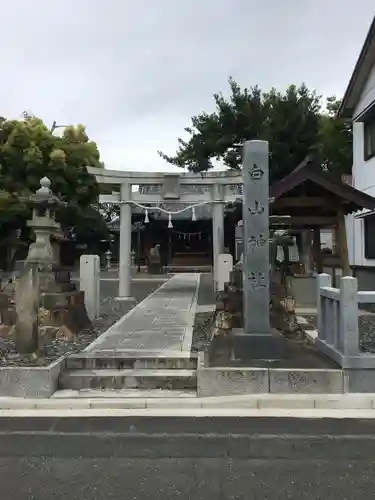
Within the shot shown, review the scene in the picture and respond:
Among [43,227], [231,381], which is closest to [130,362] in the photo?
[231,381]

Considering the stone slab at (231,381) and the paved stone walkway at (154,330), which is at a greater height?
the paved stone walkway at (154,330)

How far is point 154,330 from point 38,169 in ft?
53.6

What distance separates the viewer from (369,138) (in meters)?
16.1

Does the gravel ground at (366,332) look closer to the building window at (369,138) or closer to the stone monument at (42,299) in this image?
the stone monument at (42,299)

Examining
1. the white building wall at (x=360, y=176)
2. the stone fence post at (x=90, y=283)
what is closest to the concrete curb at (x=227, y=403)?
the stone fence post at (x=90, y=283)

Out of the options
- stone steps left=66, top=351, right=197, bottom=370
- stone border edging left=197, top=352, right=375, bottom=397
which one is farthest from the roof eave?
stone steps left=66, top=351, right=197, bottom=370

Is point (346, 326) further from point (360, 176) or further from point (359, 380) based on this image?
point (360, 176)

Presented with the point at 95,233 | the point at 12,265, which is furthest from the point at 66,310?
the point at 95,233

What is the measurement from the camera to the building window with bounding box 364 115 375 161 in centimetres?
1569

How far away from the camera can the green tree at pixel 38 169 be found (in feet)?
79.4

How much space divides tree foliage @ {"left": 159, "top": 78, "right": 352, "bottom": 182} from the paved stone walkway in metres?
11.2

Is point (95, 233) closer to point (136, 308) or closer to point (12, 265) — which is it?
point (12, 265)

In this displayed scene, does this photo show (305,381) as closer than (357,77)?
Yes

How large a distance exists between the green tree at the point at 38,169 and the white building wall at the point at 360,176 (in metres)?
12.9
